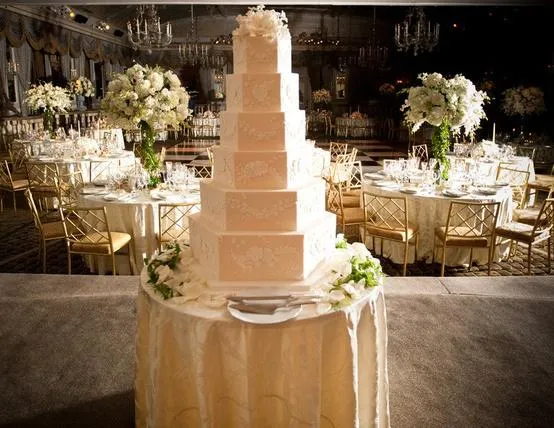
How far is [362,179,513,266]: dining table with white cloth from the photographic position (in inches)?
193

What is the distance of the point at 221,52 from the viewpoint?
62.3ft

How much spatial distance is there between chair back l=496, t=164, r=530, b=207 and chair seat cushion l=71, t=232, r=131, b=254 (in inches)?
176

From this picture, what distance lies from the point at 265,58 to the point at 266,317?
46.8 inches

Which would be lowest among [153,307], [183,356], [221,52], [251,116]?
[183,356]

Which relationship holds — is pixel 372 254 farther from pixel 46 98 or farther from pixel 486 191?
pixel 46 98

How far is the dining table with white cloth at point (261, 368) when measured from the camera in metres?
1.99

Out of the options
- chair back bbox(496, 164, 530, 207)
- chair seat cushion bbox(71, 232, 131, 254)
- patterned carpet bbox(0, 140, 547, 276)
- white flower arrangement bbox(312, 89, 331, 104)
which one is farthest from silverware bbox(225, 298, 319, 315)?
white flower arrangement bbox(312, 89, 331, 104)

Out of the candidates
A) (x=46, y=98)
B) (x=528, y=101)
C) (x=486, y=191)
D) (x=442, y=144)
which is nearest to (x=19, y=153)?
(x=46, y=98)

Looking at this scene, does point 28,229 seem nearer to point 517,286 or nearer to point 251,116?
point 251,116

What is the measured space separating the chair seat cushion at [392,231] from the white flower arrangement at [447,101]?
1.12 meters

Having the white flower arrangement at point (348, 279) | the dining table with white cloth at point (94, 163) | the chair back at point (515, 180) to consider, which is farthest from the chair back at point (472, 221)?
the dining table with white cloth at point (94, 163)

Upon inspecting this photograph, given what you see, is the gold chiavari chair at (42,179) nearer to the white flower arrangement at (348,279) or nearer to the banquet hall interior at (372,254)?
the banquet hall interior at (372,254)

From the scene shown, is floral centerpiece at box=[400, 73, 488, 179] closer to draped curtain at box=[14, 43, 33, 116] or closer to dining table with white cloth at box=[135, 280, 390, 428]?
dining table with white cloth at box=[135, 280, 390, 428]

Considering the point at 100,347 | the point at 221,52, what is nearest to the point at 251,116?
the point at 100,347
